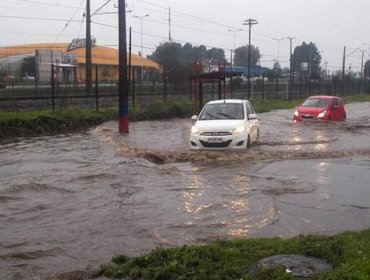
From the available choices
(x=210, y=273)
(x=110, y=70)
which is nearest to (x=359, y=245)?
(x=210, y=273)

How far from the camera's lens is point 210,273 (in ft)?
18.3

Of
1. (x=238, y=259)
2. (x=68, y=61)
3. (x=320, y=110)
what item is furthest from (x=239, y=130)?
(x=68, y=61)

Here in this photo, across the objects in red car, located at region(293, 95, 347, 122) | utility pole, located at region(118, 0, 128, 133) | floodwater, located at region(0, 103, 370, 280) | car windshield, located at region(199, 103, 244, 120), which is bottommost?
floodwater, located at region(0, 103, 370, 280)

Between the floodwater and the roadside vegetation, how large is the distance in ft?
10.5

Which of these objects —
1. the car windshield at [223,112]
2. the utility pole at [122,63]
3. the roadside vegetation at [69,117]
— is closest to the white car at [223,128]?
the car windshield at [223,112]

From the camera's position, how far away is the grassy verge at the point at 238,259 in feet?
17.9

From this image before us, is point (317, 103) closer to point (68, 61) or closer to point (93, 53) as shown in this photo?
point (68, 61)

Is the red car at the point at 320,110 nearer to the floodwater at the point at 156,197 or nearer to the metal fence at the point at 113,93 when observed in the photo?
the metal fence at the point at 113,93

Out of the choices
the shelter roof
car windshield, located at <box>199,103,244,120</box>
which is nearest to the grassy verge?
car windshield, located at <box>199,103,244,120</box>

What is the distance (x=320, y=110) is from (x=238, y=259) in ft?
72.3

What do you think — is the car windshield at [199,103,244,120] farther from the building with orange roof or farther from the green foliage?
the building with orange roof

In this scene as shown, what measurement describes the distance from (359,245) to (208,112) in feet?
36.5

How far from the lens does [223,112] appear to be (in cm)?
1695

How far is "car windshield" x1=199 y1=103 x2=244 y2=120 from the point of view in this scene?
16.7 meters
